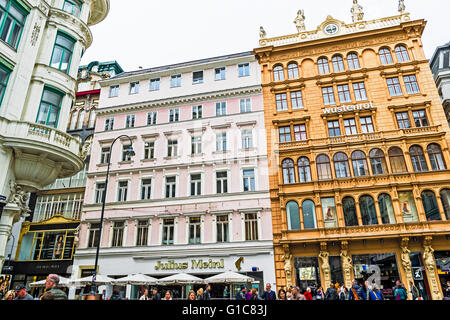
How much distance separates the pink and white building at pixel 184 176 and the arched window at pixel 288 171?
65.3 inches

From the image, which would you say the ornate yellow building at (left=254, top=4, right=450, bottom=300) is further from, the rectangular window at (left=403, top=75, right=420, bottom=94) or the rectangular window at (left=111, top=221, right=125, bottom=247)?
the rectangular window at (left=111, top=221, right=125, bottom=247)

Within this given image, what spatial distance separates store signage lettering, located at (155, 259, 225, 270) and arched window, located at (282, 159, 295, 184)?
8998 mm

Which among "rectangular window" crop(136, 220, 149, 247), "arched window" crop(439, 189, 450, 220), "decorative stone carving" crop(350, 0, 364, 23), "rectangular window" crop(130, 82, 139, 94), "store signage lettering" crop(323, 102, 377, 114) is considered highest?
"decorative stone carving" crop(350, 0, 364, 23)

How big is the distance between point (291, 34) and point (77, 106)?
86.7ft

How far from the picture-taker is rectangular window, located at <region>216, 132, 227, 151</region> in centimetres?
2811

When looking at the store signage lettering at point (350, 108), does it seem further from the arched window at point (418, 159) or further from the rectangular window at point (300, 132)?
the arched window at point (418, 159)

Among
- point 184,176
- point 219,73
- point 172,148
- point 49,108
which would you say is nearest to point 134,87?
point 172,148

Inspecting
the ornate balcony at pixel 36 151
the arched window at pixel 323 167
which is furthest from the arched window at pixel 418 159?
the ornate balcony at pixel 36 151

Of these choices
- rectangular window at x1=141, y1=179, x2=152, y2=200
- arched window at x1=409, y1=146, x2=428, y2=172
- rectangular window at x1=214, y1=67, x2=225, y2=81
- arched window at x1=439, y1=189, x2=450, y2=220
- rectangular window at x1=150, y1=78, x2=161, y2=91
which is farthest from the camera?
rectangular window at x1=150, y1=78, x2=161, y2=91

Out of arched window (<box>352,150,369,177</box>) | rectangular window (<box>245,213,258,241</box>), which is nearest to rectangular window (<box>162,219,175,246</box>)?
rectangular window (<box>245,213,258,241</box>)

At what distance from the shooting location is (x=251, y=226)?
24984 millimetres
